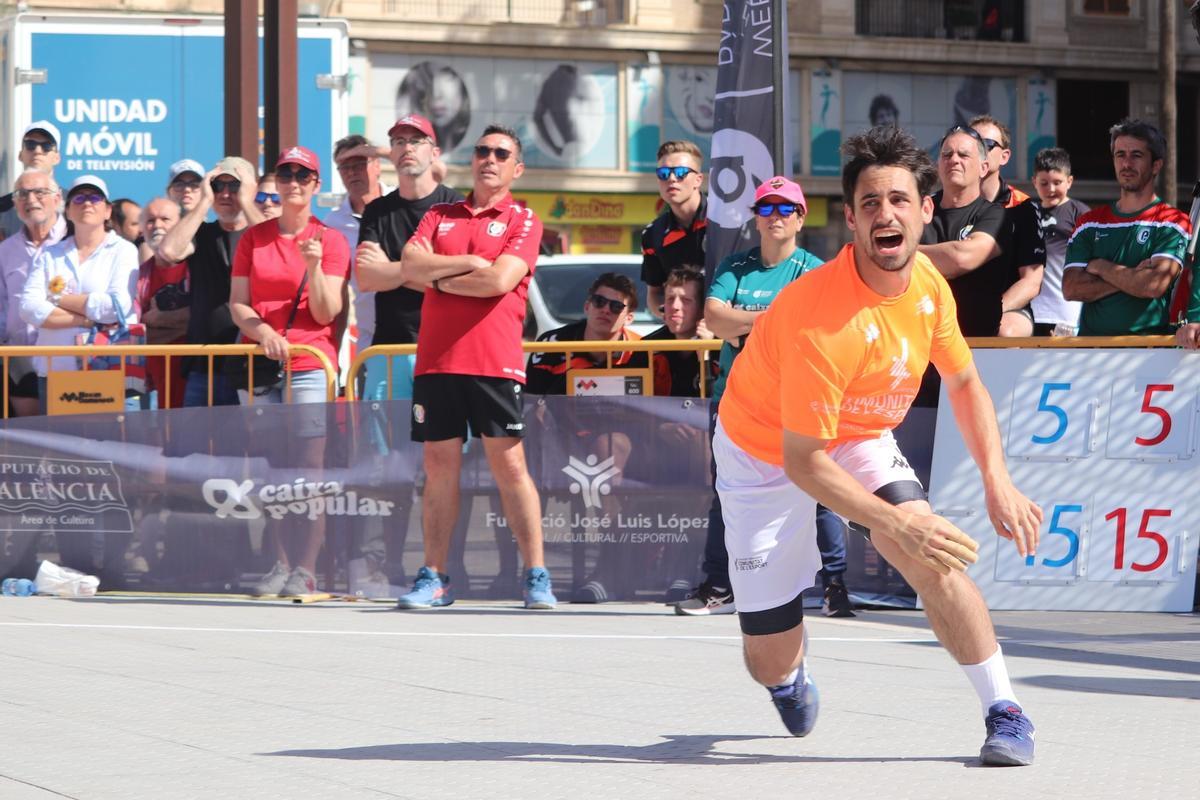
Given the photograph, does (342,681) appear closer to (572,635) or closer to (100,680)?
(100,680)

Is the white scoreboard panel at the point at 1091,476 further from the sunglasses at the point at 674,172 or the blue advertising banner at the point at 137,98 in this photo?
the blue advertising banner at the point at 137,98

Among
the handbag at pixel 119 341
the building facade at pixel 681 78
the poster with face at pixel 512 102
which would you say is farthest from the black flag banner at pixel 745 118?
the poster with face at pixel 512 102

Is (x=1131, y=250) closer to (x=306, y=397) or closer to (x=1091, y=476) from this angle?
(x=1091, y=476)

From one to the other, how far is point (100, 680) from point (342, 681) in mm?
860

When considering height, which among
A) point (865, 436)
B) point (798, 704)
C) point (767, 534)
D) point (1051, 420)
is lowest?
point (798, 704)

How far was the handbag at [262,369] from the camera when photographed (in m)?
10.1

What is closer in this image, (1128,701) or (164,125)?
(1128,701)

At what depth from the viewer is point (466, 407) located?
30.6 feet

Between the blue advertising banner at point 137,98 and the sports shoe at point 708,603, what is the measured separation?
26.2 ft

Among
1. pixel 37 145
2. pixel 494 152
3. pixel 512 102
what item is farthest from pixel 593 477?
pixel 512 102

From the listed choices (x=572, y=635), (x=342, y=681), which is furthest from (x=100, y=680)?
(x=572, y=635)

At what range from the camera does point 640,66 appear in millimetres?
38469

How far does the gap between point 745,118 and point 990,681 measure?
502cm

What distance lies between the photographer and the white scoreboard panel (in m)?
9.32
